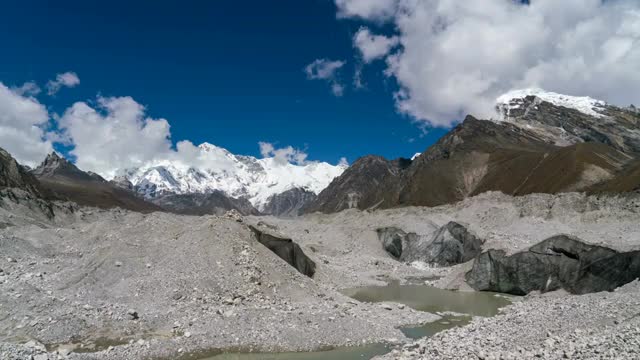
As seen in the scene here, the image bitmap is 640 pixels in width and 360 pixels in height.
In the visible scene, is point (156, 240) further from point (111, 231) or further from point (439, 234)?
point (439, 234)

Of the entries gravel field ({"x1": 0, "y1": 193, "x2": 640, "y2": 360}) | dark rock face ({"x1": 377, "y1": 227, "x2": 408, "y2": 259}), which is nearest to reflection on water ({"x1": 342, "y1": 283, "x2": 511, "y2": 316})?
gravel field ({"x1": 0, "y1": 193, "x2": 640, "y2": 360})

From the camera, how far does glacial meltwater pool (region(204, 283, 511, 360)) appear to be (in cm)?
2326

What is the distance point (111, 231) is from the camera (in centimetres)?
4262

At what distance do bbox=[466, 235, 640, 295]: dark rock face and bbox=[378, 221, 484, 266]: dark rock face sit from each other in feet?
49.3

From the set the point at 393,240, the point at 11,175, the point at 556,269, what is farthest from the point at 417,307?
the point at 11,175

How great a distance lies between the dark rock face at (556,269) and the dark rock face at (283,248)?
51.6 feet

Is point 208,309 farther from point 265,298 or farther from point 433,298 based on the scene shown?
point 433,298

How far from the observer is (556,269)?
124ft

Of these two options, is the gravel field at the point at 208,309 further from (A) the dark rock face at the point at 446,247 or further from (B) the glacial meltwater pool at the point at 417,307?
(A) the dark rock face at the point at 446,247

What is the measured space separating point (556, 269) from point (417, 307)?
11067 millimetres

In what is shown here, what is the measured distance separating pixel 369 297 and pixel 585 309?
64.7 feet

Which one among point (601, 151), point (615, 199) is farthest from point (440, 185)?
point (615, 199)

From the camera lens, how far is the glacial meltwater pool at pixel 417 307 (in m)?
23.3

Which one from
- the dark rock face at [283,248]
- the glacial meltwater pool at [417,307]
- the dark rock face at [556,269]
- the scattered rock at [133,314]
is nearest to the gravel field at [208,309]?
the scattered rock at [133,314]
